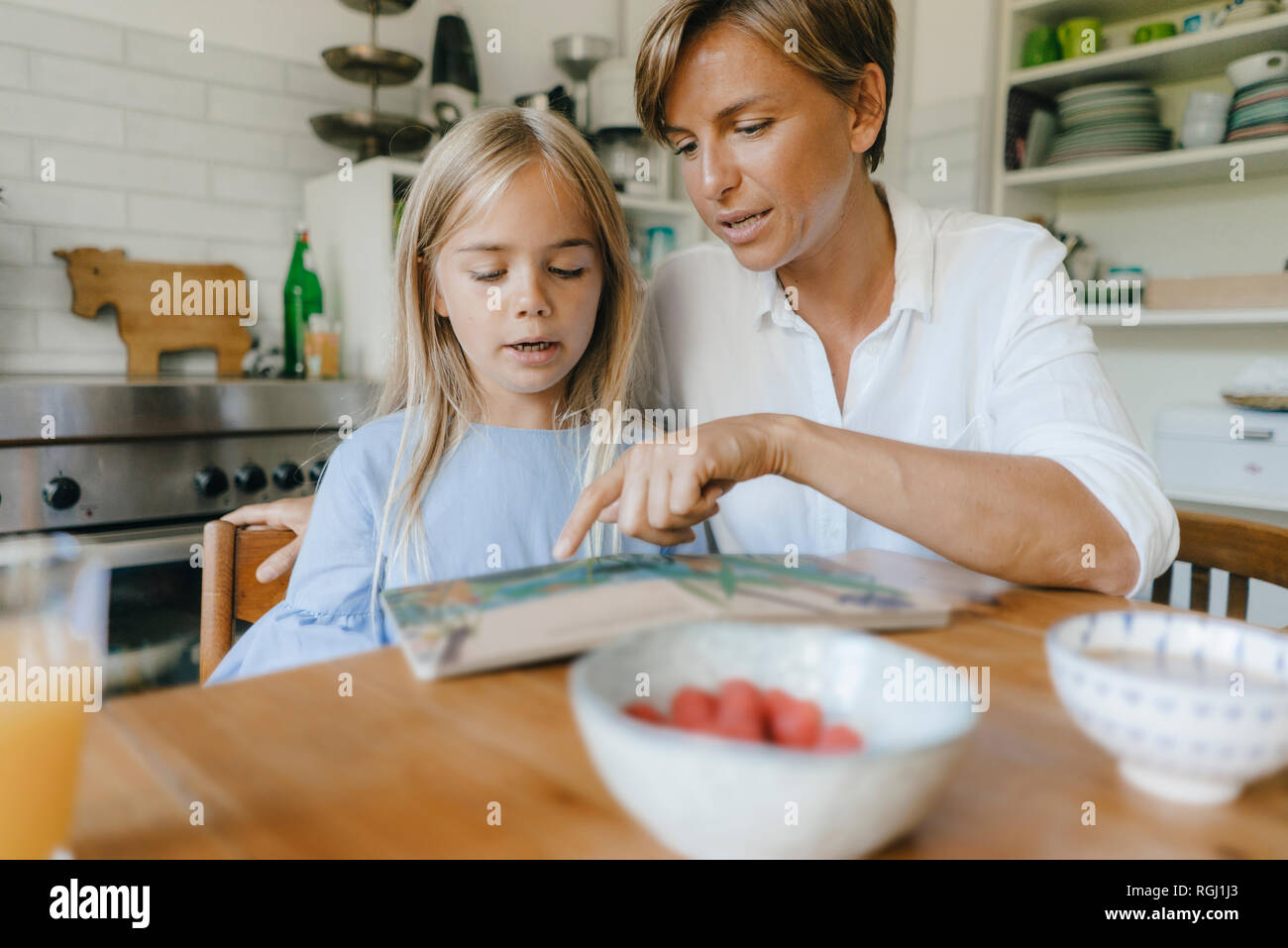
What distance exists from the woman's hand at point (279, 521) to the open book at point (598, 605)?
16.1 inches

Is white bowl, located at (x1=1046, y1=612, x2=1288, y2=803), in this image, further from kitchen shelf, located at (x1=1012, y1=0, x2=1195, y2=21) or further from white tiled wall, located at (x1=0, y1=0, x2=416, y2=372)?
kitchen shelf, located at (x1=1012, y1=0, x2=1195, y2=21)

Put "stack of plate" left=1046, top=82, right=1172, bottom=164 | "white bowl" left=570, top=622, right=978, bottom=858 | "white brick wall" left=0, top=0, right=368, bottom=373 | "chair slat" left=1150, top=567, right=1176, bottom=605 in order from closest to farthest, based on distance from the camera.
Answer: "white bowl" left=570, top=622, right=978, bottom=858 < "chair slat" left=1150, top=567, right=1176, bottom=605 < "white brick wall" left=0, top=0, right=368, bottom=373 < "stack of plate" left=1046, top=82, right=1172, bottom=164

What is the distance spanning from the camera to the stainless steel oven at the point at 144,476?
1680 mm

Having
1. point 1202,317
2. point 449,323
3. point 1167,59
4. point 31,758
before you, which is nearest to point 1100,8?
point 1167,59

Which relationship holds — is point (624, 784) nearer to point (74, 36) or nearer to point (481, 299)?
point (481, 299)

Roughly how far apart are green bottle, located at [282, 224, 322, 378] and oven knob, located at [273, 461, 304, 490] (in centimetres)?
51

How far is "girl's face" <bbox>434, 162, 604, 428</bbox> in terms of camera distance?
1.23 meters

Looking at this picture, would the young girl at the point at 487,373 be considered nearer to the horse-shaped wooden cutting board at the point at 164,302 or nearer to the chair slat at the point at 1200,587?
the chair slat at the point at 1200,587

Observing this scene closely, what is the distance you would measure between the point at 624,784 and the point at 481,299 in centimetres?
94

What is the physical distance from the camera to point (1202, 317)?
2.59 metres

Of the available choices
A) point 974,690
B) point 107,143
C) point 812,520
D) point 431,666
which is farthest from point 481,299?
point 107,143

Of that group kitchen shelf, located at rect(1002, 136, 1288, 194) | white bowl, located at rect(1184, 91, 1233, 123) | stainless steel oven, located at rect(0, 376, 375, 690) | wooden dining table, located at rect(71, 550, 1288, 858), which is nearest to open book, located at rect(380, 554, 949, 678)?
wooden dining table, located at rect(71, 550, 1288, 858)

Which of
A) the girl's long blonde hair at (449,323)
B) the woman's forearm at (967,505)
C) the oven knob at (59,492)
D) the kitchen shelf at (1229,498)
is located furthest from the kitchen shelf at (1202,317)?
the oven knob at (59,492)
